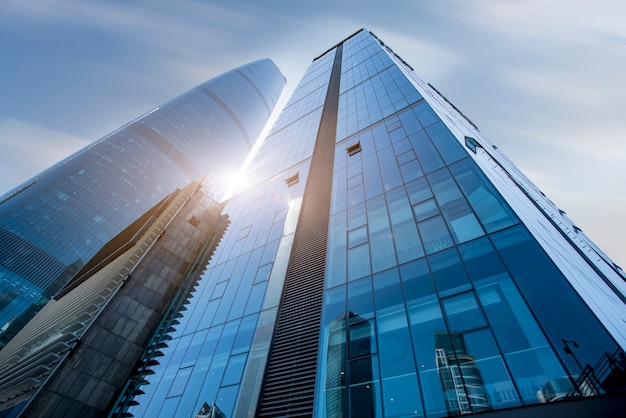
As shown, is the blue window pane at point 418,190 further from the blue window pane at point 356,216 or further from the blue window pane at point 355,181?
the blue window pane at point 355,181

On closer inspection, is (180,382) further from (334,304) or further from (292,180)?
(292,180)

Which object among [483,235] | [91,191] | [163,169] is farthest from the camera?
[163,169]

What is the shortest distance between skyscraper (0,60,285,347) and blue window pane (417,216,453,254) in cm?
9273

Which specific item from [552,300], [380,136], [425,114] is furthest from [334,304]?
[425,114]

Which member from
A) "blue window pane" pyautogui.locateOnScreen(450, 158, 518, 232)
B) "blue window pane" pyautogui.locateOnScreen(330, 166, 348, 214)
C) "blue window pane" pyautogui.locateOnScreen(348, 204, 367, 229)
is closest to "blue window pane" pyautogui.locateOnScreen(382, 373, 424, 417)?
"blue window pane" pyautogui.locateOnScreen(450, 158, 518, 232)

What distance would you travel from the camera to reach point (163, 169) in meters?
141

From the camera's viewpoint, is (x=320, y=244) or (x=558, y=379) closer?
(x=558, y=379)

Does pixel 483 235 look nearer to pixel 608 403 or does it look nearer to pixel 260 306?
pixel 608 403

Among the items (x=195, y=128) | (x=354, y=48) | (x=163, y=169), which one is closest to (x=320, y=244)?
(x=354, y=48)

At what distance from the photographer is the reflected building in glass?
8086mm

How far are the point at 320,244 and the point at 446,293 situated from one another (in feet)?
28.4

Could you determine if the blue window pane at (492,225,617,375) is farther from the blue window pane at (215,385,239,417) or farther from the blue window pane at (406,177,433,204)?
the blue window pane at (215,385,239,417)

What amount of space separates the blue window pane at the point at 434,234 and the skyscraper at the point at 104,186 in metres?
92.7

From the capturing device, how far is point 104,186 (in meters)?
116
